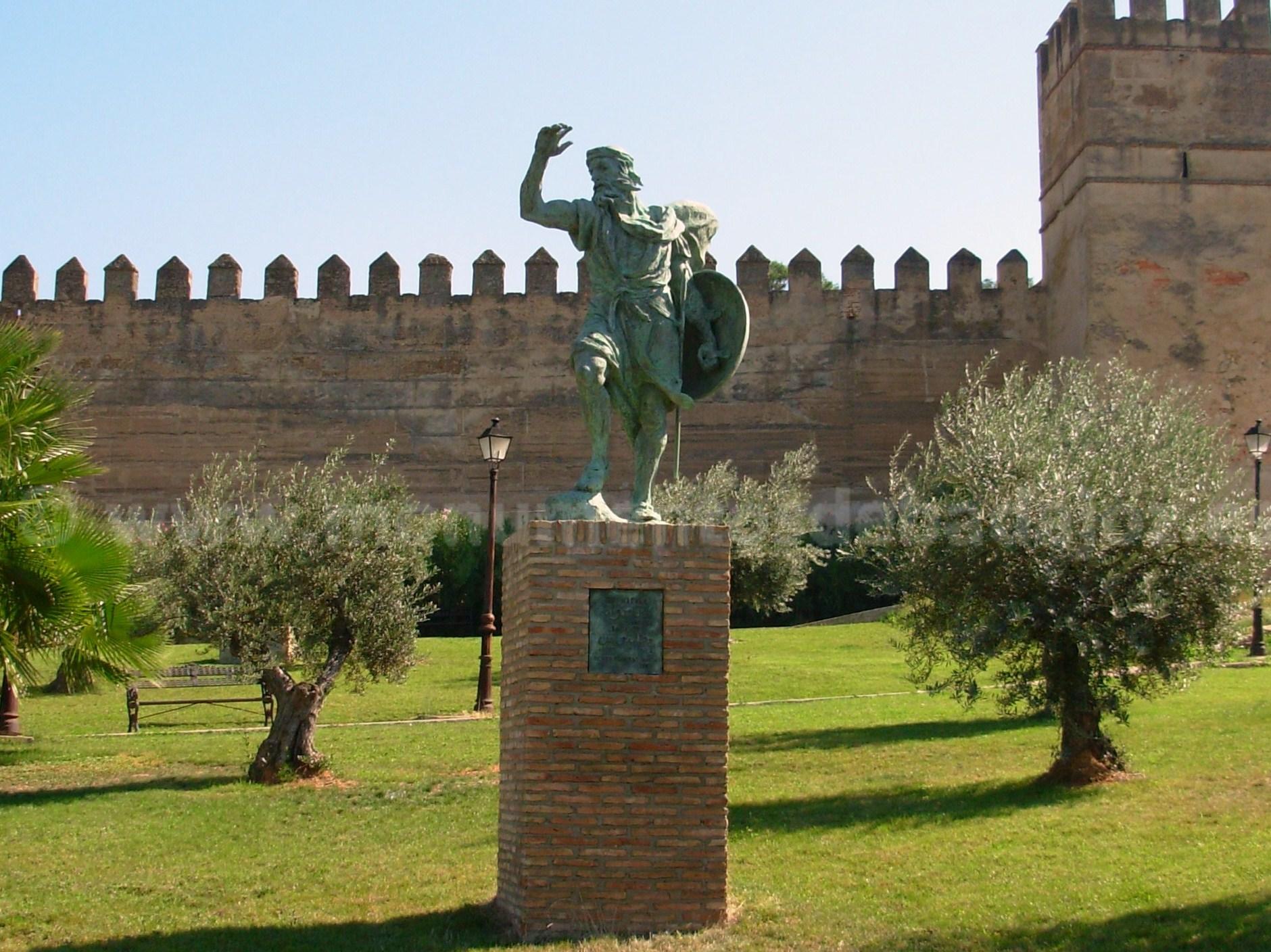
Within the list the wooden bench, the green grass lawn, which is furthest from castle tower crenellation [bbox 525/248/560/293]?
the green grass lawn

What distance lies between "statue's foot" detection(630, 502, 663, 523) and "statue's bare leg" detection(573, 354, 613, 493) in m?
0.20

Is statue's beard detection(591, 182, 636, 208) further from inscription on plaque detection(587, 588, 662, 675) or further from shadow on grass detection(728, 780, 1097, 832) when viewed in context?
shadow on grass detection(728, 780, 1097, 832)

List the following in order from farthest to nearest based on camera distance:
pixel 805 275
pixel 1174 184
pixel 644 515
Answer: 1. pixel 805 275
2. pixel 1174 184
3. pixel 644 515

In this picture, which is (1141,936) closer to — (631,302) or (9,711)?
(631,302)

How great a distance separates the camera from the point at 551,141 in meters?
7.31

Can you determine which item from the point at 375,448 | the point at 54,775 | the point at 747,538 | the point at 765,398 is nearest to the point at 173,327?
the point at 375,448

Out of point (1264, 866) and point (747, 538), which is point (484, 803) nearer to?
point (1264, 866)

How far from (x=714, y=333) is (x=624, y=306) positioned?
60cm

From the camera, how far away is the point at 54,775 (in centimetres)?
1243

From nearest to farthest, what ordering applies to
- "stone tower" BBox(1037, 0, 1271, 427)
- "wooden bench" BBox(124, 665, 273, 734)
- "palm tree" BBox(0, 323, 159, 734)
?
"palm tree" BBox(0, 323, 159, 734) → "wooden bench" BBox(124, 665, 273, 734) → "stone tower" BBox(1037, 0, 1271, 427)

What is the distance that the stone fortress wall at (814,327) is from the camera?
26.1 metres

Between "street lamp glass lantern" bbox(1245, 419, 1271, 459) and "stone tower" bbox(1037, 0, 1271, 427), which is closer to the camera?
"street lamp glass lantern" bbox(1245, 419, 1271, 459)

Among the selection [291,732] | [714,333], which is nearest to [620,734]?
[714,333]

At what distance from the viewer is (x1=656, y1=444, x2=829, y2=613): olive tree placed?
862 inches
